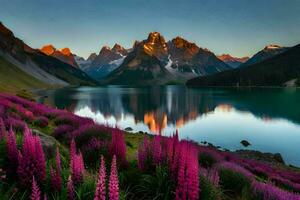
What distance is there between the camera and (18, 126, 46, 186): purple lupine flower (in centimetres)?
624

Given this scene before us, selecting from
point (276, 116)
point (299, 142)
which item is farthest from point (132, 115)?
point (299, 142)

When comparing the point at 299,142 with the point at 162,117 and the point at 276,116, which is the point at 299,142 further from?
the point at 162,117

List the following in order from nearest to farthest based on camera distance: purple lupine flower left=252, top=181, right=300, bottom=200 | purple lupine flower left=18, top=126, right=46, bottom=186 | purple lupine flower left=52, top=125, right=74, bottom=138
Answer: purple lupine flower left=18, top=126, right=46, bottom=186
purple lupine flower left=252, top=181, right=300, bottom=200
purple lupine flower left=52, top=125, right=74, bottom=138

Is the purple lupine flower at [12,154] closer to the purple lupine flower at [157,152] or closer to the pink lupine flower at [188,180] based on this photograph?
the purple lupine flower at [157,152]

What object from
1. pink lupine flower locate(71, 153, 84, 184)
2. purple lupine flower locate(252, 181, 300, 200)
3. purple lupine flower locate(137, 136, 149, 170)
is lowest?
purple lupine flower locate(252, 181, 300, 200)

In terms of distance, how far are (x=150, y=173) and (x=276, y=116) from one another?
75410mm

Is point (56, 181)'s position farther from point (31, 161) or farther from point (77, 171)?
point (31, 161)

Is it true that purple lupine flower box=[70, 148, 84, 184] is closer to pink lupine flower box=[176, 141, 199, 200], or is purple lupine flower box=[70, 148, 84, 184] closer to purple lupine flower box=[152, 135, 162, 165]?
pink lupine flower box=[176, 141, 199, 200]

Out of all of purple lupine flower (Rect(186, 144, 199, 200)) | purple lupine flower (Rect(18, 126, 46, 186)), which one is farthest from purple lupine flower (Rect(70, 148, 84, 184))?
purple lupine flower (Rect(186, 144, 199, 200))

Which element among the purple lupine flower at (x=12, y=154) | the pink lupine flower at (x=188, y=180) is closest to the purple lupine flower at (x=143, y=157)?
the pink lupine flower at (x=188, y=180)

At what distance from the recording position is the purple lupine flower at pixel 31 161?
20.5 feet

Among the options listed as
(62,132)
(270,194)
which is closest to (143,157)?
(270,194)

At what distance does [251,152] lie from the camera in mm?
40875

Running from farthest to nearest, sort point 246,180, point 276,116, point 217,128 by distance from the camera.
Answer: point 276,116
point 217,128
point 246,180
